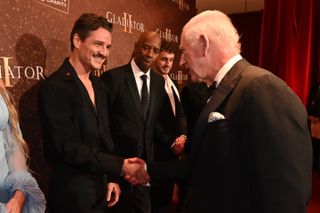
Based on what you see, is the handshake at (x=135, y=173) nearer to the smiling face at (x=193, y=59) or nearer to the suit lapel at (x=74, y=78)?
the suit lapel at (x=74, y=78)

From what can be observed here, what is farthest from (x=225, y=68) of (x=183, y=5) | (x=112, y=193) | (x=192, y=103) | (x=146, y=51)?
(x=183, y=5)

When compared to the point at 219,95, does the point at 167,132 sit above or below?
below

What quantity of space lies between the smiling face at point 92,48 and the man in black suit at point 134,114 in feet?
1.33

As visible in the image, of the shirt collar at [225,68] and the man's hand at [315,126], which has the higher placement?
the shirt collar at [225,68]

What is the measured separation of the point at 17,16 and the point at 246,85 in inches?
54.8

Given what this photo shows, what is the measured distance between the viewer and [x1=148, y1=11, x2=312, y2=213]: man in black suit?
1068 millimetres

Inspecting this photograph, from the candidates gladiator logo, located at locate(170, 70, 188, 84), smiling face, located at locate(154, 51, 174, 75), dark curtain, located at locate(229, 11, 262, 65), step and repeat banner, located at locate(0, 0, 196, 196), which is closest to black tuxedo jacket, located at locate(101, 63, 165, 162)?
step and repeat banner, located at locate(0, 0, 196, 196)

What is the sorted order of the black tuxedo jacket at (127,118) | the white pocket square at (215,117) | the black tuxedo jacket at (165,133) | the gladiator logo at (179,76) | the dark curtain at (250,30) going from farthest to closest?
the dark curtain at (250,30), the gladiator logo at (179,76), the black tuxedo jacket at (165,133), the black tuxedo jacket at (127,118), the white pocket square at (215,117)

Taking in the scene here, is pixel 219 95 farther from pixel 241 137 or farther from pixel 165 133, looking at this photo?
pixel 165 133

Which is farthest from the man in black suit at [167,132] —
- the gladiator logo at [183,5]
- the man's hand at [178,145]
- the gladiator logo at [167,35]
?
the gladiator logo at [183,5]

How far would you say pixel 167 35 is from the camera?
12.7 ft

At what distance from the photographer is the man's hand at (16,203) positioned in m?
1.36

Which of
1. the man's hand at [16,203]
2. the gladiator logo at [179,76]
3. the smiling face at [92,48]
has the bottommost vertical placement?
the man's hand at [16,203]

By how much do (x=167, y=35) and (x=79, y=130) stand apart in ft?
7.87
